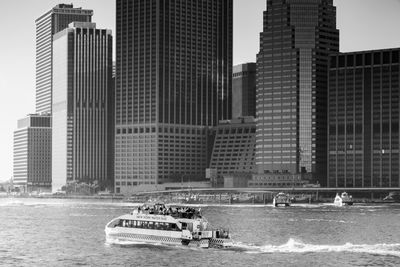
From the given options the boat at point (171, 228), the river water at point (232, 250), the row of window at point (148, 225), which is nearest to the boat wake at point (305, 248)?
the river water at point (232, 250)

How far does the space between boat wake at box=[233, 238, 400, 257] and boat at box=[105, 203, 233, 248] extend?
344 centimetres

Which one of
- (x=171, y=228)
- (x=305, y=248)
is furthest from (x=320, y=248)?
(x=171, y=228)

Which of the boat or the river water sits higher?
the boat

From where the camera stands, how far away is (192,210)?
401 feet

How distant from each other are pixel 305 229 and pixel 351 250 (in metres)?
47.8

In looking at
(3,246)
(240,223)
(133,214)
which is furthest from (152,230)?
(240,223)

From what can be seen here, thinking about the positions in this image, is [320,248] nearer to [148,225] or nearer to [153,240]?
[153,240]

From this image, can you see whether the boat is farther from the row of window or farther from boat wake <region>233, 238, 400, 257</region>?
boat wake <region>233, 238, 400, 257</region>

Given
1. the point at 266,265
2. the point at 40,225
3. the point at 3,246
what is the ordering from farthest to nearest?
the point at 40,225, the point at 3,246, the point at 266,265

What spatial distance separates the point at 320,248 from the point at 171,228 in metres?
21.0

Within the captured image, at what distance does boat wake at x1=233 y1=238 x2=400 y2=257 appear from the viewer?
121 m

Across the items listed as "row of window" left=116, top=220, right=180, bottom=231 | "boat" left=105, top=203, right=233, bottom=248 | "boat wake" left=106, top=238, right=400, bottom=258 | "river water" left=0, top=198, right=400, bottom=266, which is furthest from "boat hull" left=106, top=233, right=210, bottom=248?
"row of window" left=116, top=220, right=180, bottom=231

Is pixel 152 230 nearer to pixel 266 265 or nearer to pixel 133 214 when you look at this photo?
pixel 133 214

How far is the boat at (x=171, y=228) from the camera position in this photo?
11881 cm
